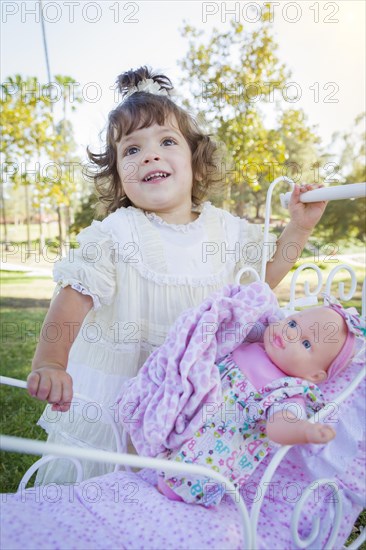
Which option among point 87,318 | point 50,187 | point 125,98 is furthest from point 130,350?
point 50,187

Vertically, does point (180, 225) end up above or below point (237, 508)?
above

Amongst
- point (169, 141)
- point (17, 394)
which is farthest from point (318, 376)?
point (17, 394)

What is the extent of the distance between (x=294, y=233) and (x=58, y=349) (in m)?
0.83

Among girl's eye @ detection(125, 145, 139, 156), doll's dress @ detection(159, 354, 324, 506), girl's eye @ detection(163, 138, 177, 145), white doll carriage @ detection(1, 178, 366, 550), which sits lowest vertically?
white doll carriage @ detection(1, 178, 366, 550)

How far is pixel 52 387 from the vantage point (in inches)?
49.5

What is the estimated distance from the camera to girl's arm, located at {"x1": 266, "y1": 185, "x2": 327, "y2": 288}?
67.0 inches

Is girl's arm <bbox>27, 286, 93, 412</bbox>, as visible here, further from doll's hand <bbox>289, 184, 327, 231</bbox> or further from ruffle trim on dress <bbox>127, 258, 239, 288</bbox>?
doll's hand <bbox>289, 184, 327, 231</bbox>

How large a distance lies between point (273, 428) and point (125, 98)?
1215mm

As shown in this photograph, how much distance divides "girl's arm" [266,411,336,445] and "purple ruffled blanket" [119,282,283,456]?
6.3 inches

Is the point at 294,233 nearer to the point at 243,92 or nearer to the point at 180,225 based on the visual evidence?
the point at 180,225

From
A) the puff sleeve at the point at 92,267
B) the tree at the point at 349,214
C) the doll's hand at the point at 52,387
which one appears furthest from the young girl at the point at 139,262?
the tree at the point at 349,214

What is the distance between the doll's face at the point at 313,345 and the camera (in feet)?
3.93

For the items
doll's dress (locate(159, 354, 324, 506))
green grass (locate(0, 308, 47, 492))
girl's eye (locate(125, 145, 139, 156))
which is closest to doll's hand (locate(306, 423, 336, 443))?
doll's dress (locate(159, 354, 324, 506))

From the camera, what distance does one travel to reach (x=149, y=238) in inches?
64.7
